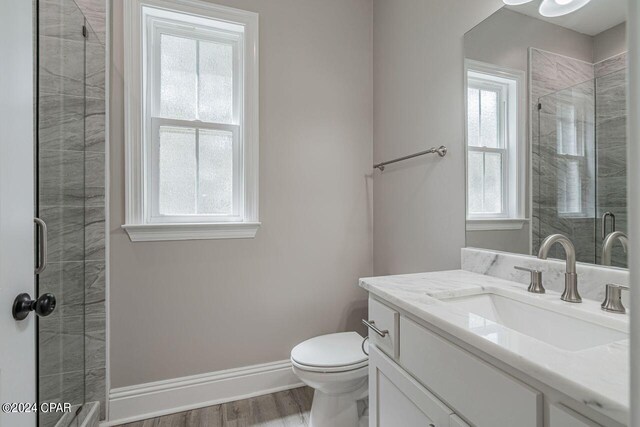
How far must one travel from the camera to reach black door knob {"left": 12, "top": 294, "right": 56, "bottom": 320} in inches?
28.1

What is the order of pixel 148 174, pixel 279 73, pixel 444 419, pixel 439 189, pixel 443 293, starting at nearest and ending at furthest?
pixel 444 419, pixel 443 293, pixel 439 189, pixel 148 174, pixel 279 73

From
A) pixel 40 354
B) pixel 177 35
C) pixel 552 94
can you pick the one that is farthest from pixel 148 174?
pixel 552 94

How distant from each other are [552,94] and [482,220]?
1.76 ft

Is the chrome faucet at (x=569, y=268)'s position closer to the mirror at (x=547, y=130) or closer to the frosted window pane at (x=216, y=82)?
the mirror at (x=547, y=130)

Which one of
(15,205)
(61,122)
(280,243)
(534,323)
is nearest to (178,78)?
(61,122)

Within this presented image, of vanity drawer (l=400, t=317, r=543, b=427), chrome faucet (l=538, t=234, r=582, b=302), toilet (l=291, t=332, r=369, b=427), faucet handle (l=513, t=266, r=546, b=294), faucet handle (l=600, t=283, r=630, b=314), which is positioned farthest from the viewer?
toilet (l=291, t=332, r=369, b=427)

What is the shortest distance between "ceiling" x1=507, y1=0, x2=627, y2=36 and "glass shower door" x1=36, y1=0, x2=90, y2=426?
188 cm

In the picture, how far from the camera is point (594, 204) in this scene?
2.98 ft

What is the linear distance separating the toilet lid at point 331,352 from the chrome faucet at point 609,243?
104 cm

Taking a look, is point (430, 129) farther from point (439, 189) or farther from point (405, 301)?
point (405, 301)

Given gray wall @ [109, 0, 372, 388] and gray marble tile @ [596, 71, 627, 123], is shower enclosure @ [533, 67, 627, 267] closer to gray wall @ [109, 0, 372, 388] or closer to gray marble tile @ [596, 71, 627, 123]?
gray marble tile @ [596, 71, 627, 123]

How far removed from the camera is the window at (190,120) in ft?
5.47

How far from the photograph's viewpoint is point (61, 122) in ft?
4.29

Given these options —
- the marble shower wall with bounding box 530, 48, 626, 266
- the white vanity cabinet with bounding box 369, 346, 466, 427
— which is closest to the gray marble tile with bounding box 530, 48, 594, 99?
the marble shower wall with bounding box 530, 48, 626, 266
